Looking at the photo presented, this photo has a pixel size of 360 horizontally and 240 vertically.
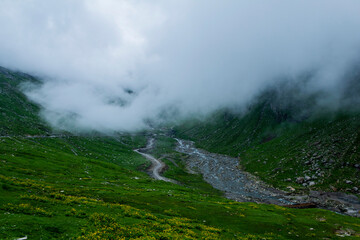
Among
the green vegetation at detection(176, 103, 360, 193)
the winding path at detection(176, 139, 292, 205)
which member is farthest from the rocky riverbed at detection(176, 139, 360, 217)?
the green vegetation at detection(176, 103, 360, 193)

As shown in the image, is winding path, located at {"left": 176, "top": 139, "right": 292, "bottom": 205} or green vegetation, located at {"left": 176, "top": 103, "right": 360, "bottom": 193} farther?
green vegetation, located at {"left": 176, "top": 103, "right": 360, "bottom": 193}

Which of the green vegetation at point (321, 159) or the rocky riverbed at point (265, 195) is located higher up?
the green vegetation at point (321, 159)

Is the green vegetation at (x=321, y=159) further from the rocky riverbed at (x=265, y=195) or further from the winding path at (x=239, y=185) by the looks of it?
the winding path at (x=239, y=185)

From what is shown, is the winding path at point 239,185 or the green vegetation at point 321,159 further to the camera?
the green vegetation at point 321,159

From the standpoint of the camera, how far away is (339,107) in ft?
612

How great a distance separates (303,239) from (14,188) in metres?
48.3

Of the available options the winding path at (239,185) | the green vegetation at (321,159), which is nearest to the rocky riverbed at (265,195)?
the winding path at (239,185)

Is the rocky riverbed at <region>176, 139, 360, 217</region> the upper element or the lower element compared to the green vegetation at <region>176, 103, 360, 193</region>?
lower

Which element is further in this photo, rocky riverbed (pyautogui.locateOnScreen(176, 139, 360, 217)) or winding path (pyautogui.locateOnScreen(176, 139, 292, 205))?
winding path (pyautogui.locateOnScreen(176, 139, 292, 205))

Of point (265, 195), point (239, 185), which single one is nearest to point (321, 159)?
point (265, 195)

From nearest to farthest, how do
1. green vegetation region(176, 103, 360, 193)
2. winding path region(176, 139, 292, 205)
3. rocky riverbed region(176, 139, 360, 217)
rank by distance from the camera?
rocky riverbed region(176, 139, 360, 217) → winding path region(176, 139, 292, 205) → green vegetation region(176, 103, 360, 193)

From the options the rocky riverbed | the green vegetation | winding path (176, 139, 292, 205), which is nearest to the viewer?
the rocky riverbed

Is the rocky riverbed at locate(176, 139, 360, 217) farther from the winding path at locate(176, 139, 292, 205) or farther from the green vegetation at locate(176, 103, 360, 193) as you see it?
the green vegetation at locate(176, 103, 360, 193)

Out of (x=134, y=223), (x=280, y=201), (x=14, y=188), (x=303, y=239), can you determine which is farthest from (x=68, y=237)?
(x=280, y=201)
